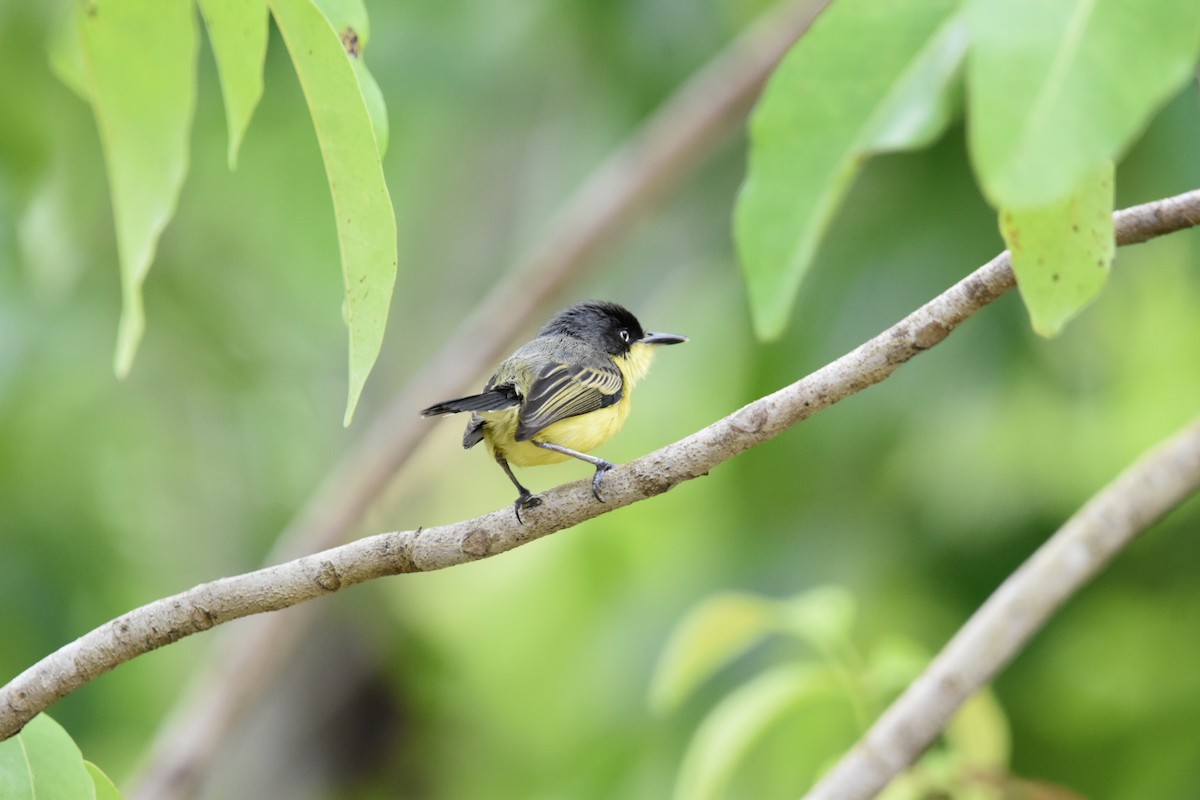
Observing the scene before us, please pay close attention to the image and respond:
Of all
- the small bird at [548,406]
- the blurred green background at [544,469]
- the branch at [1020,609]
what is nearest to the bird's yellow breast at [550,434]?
the small bird at [548,406]

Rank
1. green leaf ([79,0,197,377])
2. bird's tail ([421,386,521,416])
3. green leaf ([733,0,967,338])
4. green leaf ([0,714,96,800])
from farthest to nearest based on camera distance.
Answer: bird's tail ([421,386,521,416]), green leaf ([79,0,197,377]), green leaf ([0,714,96,800]), green leaf ([733,0,967,338])

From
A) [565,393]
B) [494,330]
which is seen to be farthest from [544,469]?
[565,393]

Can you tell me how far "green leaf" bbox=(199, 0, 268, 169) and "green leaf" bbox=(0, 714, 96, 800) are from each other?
65 centimetres

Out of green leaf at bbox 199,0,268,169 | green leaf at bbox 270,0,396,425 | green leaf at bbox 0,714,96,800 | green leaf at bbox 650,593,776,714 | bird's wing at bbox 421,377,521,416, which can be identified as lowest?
green leaf at bbox 650,593,776,714

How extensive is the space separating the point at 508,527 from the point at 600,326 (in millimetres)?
1346

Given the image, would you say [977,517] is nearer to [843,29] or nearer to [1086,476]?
[1086,476]

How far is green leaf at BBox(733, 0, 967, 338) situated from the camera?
105 centimetres

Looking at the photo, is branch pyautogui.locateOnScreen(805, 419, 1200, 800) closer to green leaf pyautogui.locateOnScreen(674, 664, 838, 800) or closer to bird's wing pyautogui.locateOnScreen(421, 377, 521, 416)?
green leaf pyautogui.locateOnScreen(674, 664, 838, 800)

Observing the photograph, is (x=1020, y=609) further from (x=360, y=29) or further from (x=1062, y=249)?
(x=360, y=29)

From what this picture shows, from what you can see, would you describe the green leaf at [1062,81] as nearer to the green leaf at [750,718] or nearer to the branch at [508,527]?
the branch at [508,527]

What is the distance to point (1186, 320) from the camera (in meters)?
3.66

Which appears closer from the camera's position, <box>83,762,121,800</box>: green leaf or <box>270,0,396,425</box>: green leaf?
<box>270,0,396,425</box>: green leaf

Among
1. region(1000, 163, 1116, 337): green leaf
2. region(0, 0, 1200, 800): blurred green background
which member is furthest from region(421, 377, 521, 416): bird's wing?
region(0, 0, 1200, 800): blurred green background

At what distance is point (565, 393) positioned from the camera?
219 centimetres
